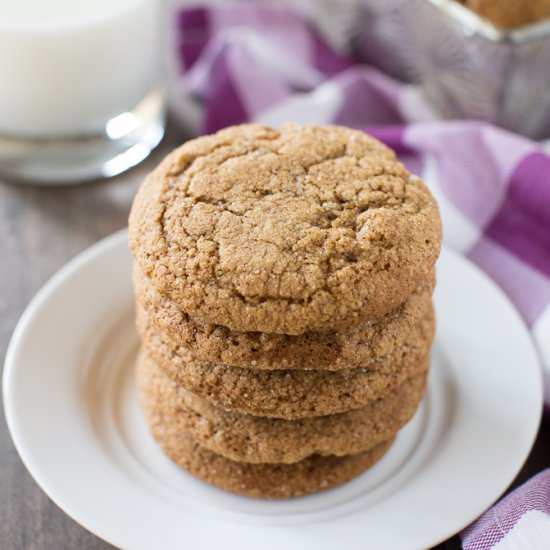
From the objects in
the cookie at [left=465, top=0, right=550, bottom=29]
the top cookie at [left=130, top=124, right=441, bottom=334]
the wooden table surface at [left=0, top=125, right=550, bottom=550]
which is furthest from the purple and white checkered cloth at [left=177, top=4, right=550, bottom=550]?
the top cookie at [left=130, top=124, right=441, bottom=334]

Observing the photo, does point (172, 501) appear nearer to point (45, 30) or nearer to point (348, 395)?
point (348, 395)

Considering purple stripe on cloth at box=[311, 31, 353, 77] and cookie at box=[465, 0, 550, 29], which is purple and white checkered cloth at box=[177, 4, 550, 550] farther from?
cookie at box=[465, 0, 550, 29]

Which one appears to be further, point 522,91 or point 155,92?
point 155,92

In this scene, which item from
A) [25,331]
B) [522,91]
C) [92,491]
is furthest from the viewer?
[522,91]

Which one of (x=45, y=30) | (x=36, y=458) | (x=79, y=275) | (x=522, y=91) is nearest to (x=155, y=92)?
(x=45, y=30)

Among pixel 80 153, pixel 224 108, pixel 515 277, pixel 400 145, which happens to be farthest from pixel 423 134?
pixel 80 153

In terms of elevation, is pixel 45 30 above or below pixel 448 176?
above
